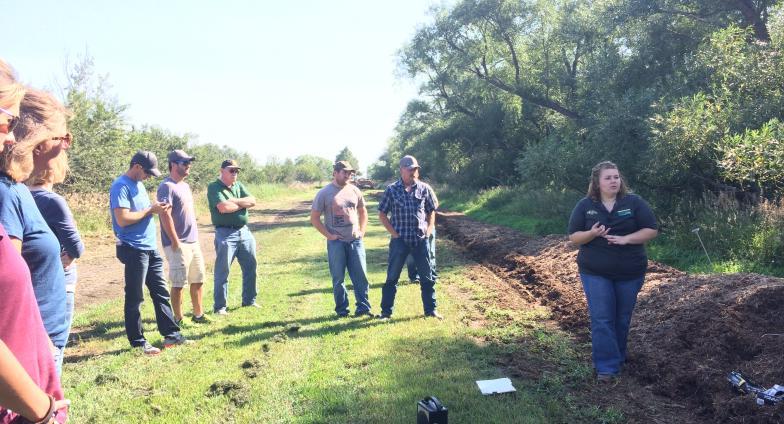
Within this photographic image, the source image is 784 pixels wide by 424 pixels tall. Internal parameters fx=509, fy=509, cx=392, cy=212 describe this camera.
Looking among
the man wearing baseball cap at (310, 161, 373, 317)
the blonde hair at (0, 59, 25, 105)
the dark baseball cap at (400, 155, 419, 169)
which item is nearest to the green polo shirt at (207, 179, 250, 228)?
the man wearing baseball cap at (310, 161, 373, 317)

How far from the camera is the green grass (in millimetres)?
4113

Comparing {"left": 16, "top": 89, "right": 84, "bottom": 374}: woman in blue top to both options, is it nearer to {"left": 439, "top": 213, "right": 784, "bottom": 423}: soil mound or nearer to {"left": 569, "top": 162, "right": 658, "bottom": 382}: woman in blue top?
{"left": 569, "top": 162, "right": 658, "bottom": 382}: woman in blue top

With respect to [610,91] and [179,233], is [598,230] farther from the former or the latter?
[610,91]

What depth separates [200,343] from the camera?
591cm

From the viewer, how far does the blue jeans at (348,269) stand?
7.04 meters

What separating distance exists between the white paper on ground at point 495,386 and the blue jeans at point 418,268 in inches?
91.0

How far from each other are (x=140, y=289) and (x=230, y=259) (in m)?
1.83

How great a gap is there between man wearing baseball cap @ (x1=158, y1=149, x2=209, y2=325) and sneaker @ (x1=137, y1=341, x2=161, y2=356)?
0.94 metres

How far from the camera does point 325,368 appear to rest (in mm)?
5109

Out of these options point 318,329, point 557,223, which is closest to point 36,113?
point 318,329

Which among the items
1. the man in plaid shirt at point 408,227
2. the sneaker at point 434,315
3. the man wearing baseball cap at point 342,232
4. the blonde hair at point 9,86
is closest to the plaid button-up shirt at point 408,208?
the man in plaid shirt at point 408,227

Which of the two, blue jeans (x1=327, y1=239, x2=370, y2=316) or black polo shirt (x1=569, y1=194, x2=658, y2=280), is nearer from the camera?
black polo shirt (x1=569, y1=194, x2=658, y2=280)

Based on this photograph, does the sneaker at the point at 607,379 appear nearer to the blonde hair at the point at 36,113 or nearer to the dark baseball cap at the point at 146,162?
the blonde hair at the point at 36,113

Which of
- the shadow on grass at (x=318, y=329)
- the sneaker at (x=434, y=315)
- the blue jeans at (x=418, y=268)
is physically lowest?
the sneaker at (x=434, y=315)
